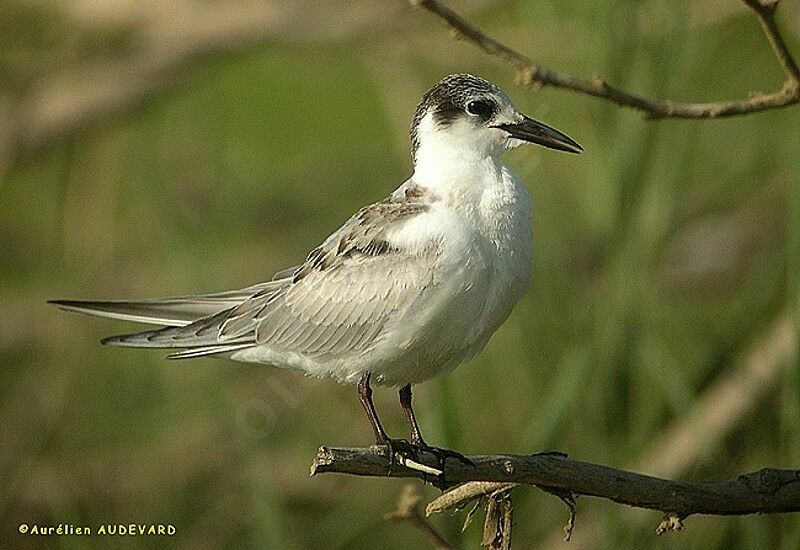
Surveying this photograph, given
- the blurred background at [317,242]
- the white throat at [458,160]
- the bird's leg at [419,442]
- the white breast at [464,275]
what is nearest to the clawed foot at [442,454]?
the bird's leg at [419,442]

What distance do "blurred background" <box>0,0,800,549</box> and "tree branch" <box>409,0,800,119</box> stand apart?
39.5 inches

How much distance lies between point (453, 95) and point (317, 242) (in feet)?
10.4

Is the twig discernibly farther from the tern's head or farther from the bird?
the tern's head

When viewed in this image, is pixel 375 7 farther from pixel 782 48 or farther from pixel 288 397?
pixel 782 48

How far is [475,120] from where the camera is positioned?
2555mm

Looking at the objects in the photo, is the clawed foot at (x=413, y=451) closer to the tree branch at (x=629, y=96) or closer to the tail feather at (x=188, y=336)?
the tail feather at (x=188, y=336)

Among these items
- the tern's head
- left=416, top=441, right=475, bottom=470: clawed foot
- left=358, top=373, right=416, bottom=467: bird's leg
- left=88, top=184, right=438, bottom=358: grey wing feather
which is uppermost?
the tern's head

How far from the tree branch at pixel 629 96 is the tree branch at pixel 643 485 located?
1.75 ft

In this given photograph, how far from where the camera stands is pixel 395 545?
16.9 ft

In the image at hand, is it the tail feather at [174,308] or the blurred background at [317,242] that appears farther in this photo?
the blurred background at [317,242]

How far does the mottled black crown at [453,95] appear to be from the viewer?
2533mm

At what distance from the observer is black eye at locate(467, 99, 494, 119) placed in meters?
2.54

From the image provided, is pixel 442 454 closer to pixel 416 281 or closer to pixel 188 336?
pixel 416 281

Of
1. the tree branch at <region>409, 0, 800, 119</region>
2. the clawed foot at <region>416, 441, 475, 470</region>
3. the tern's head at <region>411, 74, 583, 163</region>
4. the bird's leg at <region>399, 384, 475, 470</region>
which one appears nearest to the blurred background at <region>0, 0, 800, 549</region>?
the bird's leg at <region>399, 384, 475, 470</region>
